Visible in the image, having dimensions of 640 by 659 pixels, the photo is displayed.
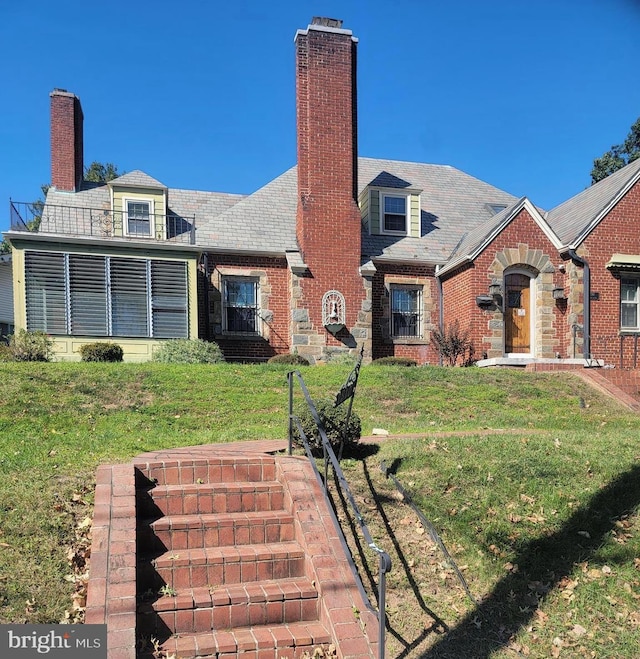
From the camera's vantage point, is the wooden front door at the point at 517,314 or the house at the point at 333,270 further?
the wooden front door at the point at 517,314

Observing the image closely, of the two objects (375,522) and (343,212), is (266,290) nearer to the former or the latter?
(343,212)

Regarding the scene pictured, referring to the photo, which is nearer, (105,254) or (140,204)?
(105,254)

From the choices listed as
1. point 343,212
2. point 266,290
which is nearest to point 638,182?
point 343,212

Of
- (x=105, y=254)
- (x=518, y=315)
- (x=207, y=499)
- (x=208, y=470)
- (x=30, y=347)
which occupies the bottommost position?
(x=207, y=499)

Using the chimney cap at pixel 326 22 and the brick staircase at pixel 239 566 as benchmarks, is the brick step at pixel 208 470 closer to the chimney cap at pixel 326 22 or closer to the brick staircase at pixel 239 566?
the brick staircase at pixel 239 566

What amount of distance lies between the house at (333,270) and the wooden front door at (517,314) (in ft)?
0.13

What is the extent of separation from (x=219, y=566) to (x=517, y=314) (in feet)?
48.7

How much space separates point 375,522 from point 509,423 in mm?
5148

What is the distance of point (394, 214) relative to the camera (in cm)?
1969

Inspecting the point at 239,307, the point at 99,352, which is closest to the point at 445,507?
the point at 99,352

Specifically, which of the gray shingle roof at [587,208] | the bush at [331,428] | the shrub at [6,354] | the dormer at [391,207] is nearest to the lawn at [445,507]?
the bush at [331,428]

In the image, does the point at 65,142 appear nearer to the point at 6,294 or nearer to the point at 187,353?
the point at 6,294

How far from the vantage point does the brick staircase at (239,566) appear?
430 cm

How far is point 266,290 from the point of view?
17.8m
